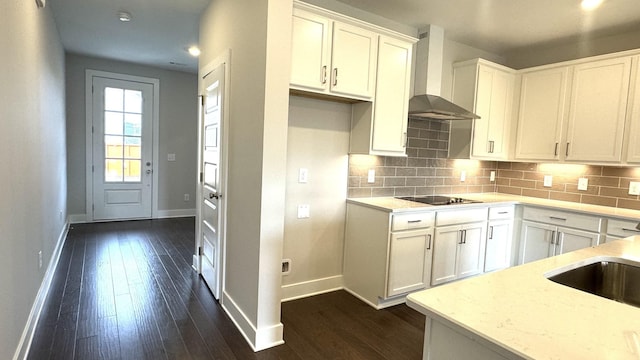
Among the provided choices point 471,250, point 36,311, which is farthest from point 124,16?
point 471,250

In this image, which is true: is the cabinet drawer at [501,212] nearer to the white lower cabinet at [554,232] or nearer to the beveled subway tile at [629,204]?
the white lower cabinet at [554,232]

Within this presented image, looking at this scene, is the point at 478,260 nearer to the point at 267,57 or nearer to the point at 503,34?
the point at 503,34

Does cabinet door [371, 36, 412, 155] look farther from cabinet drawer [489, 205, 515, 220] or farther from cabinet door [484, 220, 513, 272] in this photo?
cabinet door [484, 220, 513, 272]

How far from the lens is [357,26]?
281 cm

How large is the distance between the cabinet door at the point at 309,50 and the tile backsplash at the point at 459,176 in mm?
916

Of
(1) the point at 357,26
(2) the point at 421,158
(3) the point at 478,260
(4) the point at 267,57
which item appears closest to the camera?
(4) the point at 267,57

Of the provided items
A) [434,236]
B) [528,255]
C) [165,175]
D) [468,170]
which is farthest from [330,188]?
[165,175]

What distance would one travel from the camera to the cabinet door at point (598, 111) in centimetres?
320

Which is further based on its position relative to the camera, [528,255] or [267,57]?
[528,255]

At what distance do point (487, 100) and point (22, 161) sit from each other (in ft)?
13.5

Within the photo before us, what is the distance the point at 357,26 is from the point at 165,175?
15.9 feet

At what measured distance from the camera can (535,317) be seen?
95cm

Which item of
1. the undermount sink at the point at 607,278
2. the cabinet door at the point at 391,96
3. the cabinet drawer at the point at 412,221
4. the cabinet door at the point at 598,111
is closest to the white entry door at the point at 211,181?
the cabinet door at the point at 391,96

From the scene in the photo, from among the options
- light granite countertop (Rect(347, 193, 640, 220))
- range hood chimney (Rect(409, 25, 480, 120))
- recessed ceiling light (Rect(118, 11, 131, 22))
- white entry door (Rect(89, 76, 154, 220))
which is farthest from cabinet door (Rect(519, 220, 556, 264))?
white entry door (Rect(89, 76, 154, 220))
